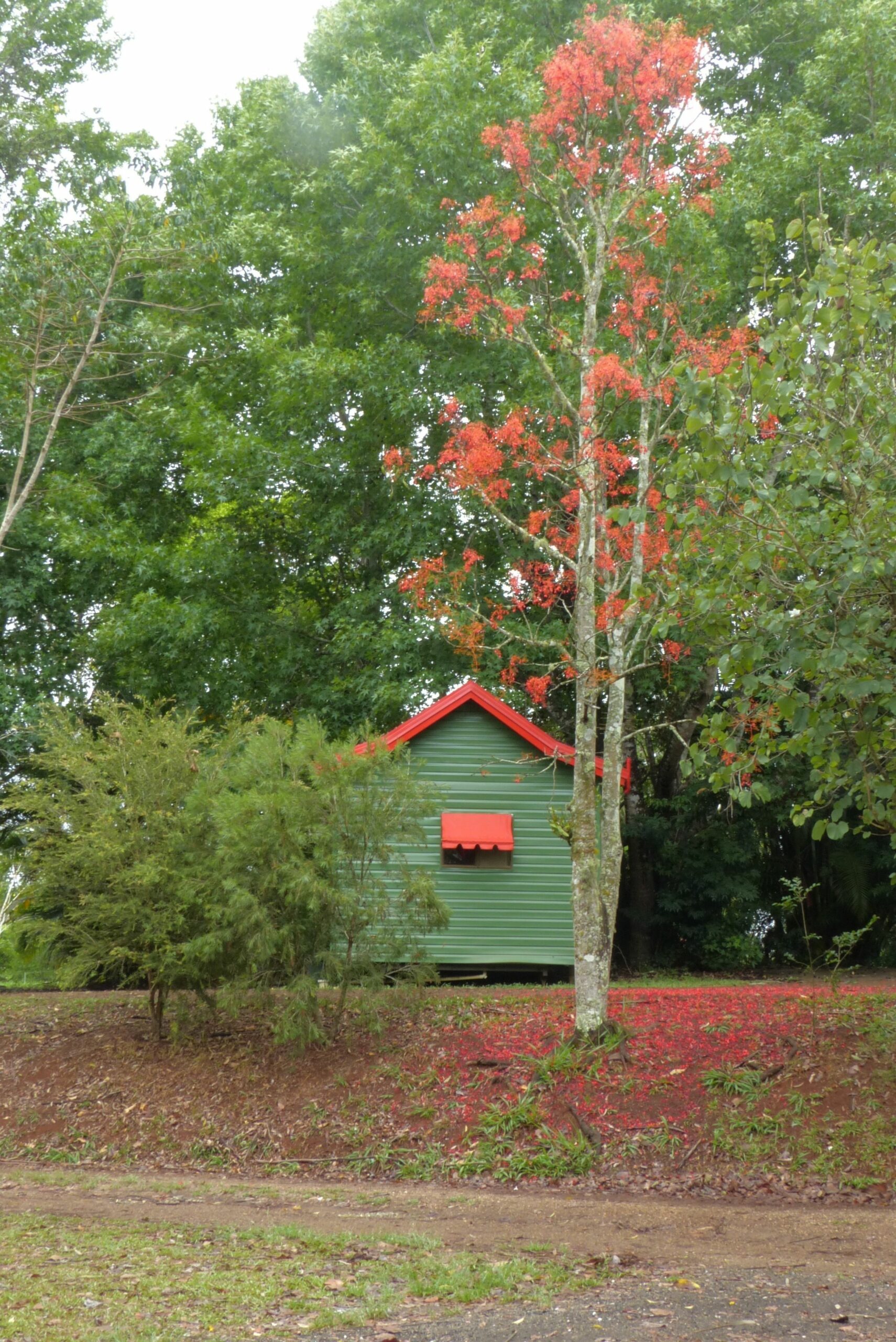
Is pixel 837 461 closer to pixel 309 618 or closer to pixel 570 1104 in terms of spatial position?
pixel 570 1104

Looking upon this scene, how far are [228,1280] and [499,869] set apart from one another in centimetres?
1069

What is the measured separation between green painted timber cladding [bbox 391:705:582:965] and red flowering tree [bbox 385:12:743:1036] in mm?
1880

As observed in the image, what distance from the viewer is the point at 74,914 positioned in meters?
11.8

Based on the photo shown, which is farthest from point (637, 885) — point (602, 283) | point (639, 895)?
point (602, 283)

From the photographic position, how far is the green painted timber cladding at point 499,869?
54.0ft

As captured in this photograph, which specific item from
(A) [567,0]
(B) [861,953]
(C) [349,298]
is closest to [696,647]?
(B) [861,953]

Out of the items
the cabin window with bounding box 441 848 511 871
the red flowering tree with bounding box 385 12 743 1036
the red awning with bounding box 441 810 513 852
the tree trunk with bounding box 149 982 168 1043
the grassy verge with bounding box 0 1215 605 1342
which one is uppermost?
the red flowering tree with bounding box 385 12 743 1036

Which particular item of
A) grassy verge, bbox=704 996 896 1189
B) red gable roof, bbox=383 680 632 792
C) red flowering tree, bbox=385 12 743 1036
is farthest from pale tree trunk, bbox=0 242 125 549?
grassy verge, bbox=704 996 896 1189

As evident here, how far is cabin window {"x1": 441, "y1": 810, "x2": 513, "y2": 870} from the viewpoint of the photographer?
1628 cm

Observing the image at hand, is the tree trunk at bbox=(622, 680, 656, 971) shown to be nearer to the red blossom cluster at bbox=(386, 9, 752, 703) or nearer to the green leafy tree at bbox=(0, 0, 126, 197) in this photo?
the red blossom cluster at bbox=(386, 9, 752, 703)

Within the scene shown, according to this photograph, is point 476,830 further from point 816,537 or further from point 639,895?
point 816,537

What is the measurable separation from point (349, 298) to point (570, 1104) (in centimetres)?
1450

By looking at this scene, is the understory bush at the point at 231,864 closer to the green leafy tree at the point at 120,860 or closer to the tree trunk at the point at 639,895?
the green leafy tree at the point at 120,860

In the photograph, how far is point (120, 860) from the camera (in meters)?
11.7
